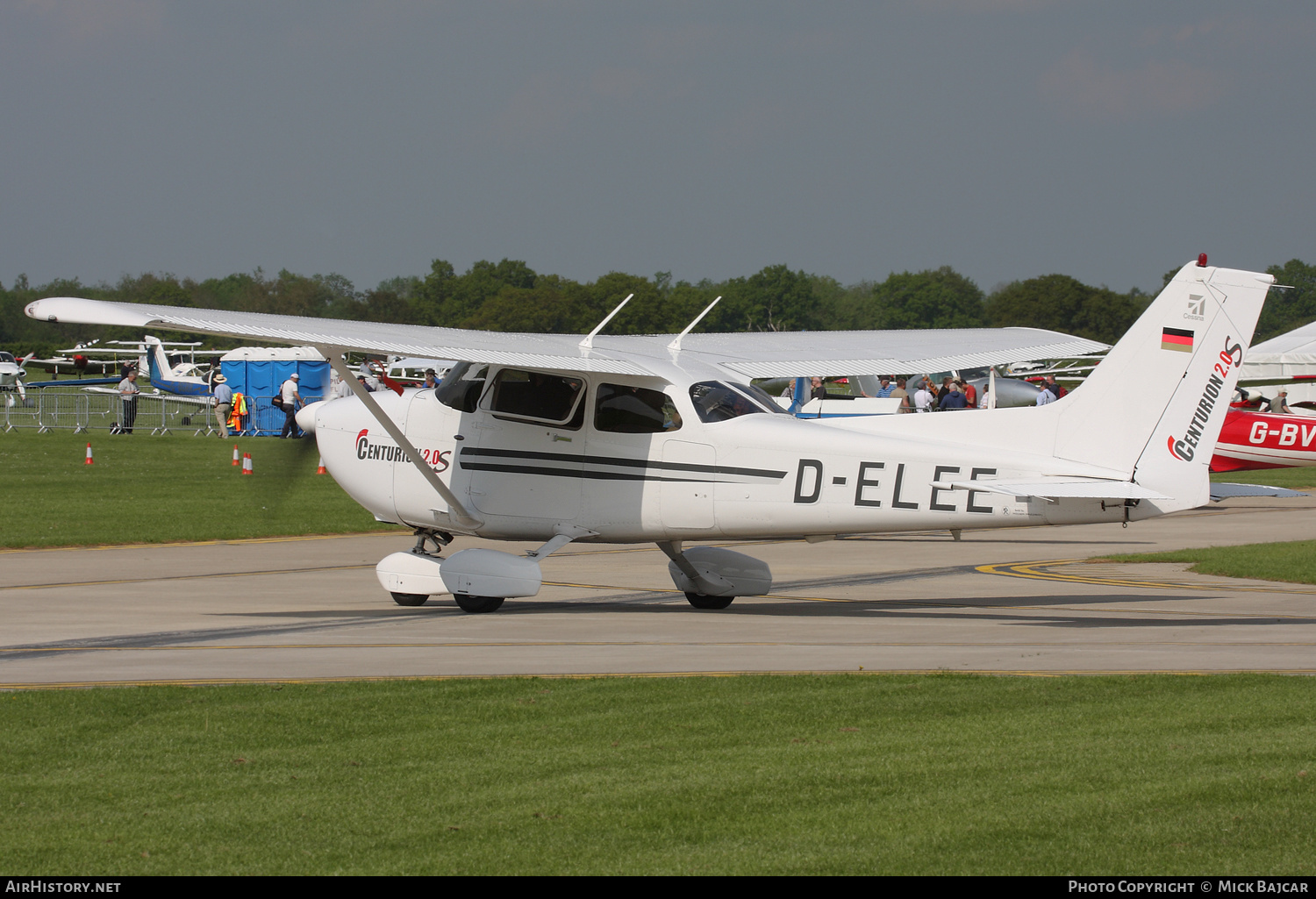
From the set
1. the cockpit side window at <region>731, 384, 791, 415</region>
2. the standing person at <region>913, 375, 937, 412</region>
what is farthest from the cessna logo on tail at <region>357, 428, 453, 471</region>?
the standing person at <region>913, 375, 937, 412</region>

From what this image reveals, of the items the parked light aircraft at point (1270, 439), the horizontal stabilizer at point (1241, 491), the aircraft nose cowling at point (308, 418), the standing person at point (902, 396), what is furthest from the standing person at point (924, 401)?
the aircraft nose cowling at point (308, 418)

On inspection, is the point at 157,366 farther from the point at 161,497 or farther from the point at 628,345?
the point at 628,345

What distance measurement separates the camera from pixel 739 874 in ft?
15.6

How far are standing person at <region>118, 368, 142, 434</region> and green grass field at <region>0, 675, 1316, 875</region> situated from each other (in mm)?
36765

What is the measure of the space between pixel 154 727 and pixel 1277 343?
45724 millimetres

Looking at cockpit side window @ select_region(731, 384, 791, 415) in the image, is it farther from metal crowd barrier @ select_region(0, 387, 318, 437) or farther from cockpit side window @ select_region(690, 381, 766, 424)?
metal crowd barrier @ select_region(0, 387, 318, 437)

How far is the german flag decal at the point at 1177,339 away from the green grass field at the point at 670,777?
3086mm

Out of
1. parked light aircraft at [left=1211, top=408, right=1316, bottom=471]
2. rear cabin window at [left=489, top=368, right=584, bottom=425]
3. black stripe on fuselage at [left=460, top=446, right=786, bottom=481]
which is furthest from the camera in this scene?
parked light aircraft at [left=1211, top=408, right=1316, bottom=471]

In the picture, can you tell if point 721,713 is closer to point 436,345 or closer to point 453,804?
point 453,804

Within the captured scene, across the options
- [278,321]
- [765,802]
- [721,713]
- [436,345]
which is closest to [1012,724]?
[721,713]

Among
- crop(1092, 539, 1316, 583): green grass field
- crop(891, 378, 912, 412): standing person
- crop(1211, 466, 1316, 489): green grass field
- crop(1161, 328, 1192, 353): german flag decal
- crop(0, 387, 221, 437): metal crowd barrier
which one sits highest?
crop(1161, 328, 1192, 353): german flag decal

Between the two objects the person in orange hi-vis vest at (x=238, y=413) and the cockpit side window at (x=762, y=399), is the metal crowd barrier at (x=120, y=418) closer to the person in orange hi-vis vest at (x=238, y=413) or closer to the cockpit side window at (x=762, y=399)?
the person in orange hi-vis vest at (x=238, y=413)

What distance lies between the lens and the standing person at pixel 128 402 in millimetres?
42406

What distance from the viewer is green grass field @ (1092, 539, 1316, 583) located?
1454cm
